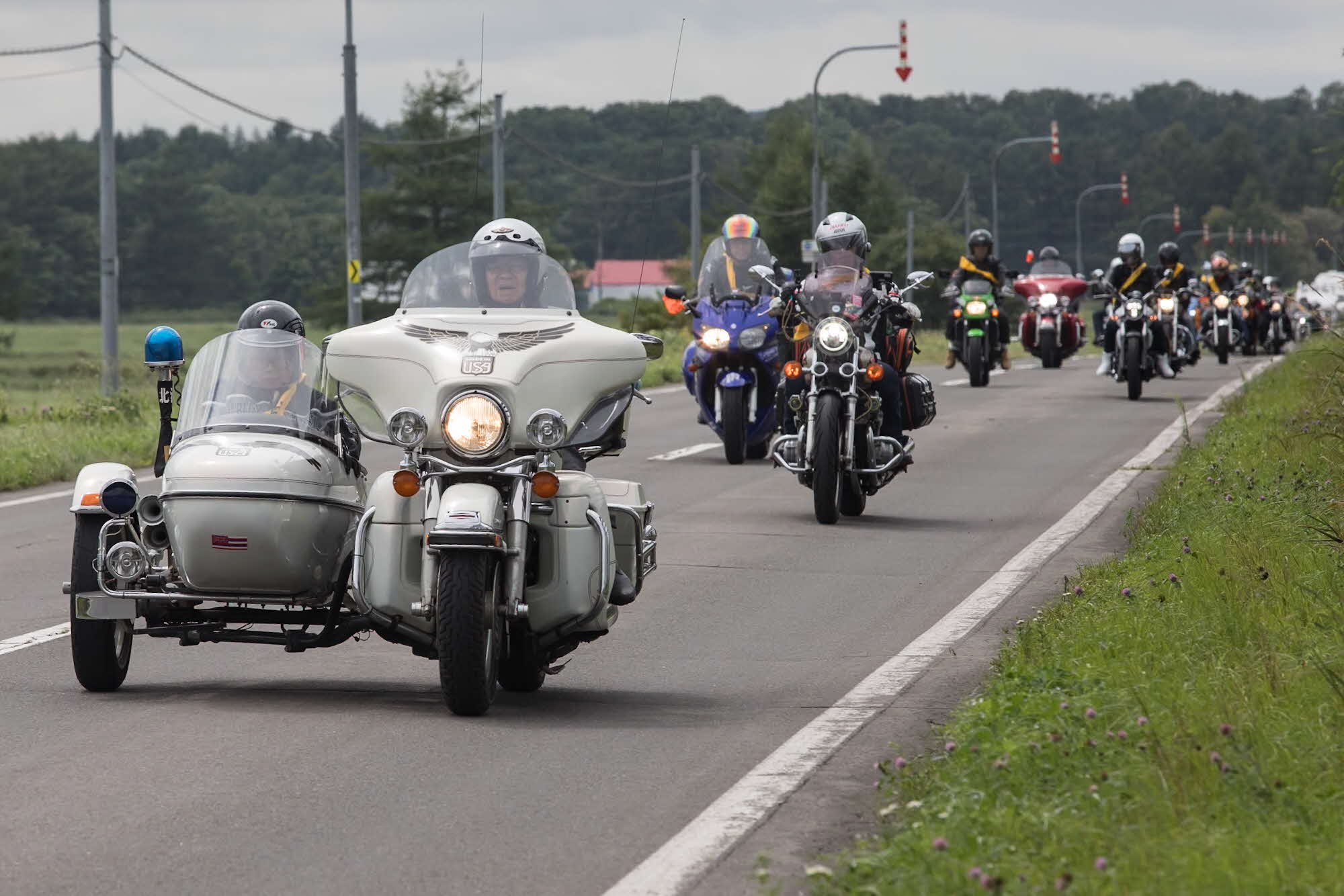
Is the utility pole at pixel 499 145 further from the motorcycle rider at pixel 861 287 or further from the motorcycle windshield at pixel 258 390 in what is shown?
the motorcycle windshield at pixel 258 390

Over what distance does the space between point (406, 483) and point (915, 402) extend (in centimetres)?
758

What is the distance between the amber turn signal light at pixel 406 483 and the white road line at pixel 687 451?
39.6ft

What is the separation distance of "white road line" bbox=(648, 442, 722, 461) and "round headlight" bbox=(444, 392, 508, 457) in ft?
→ 39.5

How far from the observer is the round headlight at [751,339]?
1906 centimetres

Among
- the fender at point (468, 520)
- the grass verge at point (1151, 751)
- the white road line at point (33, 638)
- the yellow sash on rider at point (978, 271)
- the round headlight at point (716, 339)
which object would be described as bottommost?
the white road line at point (33, 638)

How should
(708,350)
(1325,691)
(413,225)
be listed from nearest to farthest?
(1325,691) → (708,350) → (413,225)

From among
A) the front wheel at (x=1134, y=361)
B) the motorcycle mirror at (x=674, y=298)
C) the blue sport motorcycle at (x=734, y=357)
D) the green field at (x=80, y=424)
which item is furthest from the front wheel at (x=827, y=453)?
the front wheel at (x=1134, y=361)

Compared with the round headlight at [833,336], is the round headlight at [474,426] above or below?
below

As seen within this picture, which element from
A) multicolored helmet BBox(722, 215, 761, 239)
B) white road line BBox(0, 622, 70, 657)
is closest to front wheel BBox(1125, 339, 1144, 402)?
multicolored helmet BBox(722, 215, 761, 239)

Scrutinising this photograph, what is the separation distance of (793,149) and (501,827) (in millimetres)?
115207

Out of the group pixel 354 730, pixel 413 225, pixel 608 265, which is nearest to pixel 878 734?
pixel 354 730

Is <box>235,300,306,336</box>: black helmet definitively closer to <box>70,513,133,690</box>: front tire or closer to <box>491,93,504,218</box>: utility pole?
<box>70,513,133,690</box>: front tire

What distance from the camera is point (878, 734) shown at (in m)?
A: 7.58

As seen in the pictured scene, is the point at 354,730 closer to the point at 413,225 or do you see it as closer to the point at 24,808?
the point at 24,808
